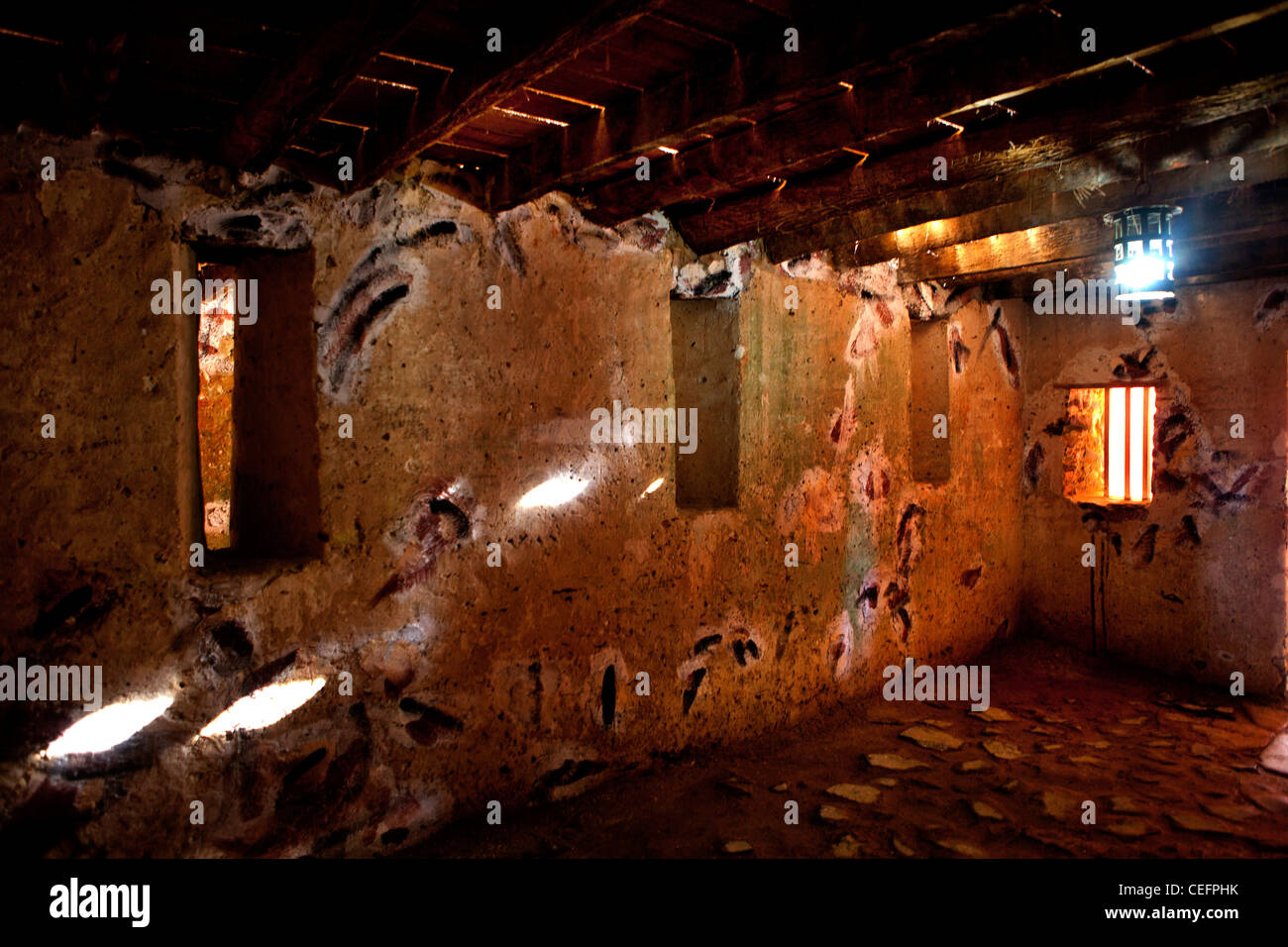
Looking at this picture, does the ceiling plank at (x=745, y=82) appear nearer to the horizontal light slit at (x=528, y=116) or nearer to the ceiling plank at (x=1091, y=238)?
the horizontal light slit at (x=528, y=116)

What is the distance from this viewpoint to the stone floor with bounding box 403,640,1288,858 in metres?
3.58

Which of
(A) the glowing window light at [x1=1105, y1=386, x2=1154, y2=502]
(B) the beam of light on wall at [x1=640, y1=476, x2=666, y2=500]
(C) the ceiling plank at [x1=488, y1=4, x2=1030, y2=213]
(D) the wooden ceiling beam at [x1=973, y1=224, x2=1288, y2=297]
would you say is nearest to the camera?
(C) the ceiling plank at [x1=488, y1=4, x2=1030, y2=213]

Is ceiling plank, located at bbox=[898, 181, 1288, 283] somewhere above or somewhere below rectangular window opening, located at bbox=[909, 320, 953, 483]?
above

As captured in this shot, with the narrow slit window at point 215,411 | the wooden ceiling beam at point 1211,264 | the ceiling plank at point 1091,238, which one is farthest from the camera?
the narrow slit window at point 215,411

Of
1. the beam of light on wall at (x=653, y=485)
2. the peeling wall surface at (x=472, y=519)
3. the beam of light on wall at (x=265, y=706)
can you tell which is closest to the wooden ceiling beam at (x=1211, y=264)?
the peeling wall surface at (x=472, y=519)

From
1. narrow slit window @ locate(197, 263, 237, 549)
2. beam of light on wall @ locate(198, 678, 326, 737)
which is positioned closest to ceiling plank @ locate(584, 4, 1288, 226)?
beam of light on wall @ locate(198, 678, 326, 737)

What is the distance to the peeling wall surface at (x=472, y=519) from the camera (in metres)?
2.75

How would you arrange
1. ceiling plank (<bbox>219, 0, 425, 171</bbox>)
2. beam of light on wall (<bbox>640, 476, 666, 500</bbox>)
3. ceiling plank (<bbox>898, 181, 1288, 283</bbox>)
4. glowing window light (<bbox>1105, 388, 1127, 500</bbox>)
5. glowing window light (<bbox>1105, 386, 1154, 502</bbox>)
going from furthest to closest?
1. glowing window light (<bbox>1105, 388, 1127, 500</bbox>)
2. glowing window light (<bbox>1105, 386, 1154, 502</bbox>)
3. beam of light on wall (<bbox>640, 476, 666, 500</bbox>)
4. ceiling plank (<bbox>898, 181, 1288, 283</bbox>)
5. ceiling plank (<bbox>219, 0, 425, 171</bbox>)

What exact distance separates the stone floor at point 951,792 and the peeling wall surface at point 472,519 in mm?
203

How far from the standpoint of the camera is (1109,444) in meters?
6.83

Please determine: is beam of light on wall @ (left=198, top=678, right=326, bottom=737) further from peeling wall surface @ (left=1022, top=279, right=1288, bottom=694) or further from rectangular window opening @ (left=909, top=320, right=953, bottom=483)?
peeling wall surface @ (left=1022, top=279, right=1288, bottom=694)

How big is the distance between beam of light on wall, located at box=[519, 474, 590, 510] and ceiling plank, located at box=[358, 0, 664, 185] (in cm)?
148
